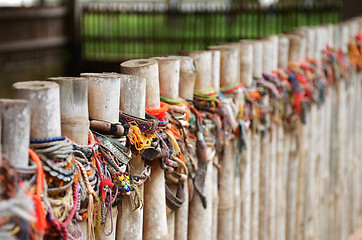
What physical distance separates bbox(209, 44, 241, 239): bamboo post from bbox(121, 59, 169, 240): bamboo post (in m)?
0.58

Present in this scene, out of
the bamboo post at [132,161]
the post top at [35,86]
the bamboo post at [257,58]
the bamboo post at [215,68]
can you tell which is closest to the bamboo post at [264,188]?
the bamboo post at [257,58]

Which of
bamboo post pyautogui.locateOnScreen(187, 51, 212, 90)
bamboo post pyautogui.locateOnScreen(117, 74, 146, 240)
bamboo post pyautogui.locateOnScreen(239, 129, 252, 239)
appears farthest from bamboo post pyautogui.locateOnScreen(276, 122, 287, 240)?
bamboo post pyautogui.locateOnScreen(117, 74, 146, 240)

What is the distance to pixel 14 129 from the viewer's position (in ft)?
4.93

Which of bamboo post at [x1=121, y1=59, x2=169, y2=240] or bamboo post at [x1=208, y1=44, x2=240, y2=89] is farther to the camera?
bamboo post at [x1=208, y1=44, x2=240, y2=89]

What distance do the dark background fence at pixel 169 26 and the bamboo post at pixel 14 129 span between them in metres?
8.24

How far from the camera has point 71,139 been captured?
1.76 meters

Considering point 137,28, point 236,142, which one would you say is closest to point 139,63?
point 236,142

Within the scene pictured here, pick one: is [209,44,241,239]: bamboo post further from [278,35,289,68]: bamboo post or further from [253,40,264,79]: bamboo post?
[278,35,289,68]: bamboo post

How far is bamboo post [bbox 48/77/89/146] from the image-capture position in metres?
1.74

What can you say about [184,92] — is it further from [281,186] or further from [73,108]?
[281,186]

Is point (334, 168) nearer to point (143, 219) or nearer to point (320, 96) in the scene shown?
point (320, 96)

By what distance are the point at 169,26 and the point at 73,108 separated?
8.28 m

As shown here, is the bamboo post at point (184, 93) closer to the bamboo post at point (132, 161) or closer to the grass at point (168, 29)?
the bamboo post at point (132, 161)

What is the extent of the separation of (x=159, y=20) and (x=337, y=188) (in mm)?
5980
